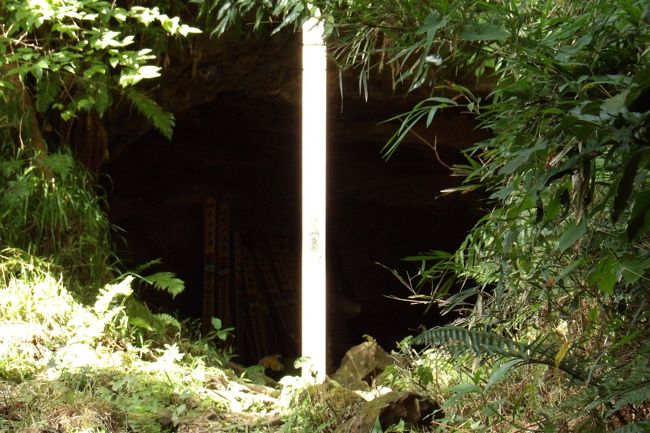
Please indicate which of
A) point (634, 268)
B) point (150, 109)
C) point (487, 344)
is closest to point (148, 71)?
point (150, 109)

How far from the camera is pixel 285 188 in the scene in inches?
359

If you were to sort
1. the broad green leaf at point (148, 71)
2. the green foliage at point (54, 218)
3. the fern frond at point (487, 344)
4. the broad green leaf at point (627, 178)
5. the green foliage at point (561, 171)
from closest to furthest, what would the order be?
the broad green leaf at point (627, 178)
the green foliage at point (561, 171)
the fern frond at point (487, 344)
the broad green leaf at point (148, 71)
the green foliage at point (54, 218)

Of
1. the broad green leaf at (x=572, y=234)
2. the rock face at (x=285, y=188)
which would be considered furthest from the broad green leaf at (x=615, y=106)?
the rock face at (x=285, y=188)

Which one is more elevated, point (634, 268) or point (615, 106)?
point (615, 106)

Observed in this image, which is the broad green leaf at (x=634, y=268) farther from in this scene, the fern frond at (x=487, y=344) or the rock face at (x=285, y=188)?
the rock face at (x=285, y=188)

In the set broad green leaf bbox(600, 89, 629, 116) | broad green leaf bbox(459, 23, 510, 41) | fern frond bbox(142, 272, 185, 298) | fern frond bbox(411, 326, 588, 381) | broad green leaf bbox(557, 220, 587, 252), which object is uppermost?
broad green leaf bbox(459, 23, 510, 41)

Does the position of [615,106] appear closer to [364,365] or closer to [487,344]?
[487,344]

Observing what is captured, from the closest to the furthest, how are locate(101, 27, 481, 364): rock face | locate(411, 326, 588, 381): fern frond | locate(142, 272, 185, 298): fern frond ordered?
locate(411, 326, 588, 381): fern frond, locate(142, 272, 185, 298): fern frond, locate(101, 27, 481, 364): rock face

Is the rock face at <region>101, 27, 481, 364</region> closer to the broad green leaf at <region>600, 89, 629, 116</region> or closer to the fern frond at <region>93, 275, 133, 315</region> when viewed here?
the fern frond at <region>93, 275, 133, 315</region>

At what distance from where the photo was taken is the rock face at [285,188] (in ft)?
23.2

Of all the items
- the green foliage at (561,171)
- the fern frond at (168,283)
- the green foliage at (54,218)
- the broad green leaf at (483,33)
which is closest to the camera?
the green foliage at (561,171)

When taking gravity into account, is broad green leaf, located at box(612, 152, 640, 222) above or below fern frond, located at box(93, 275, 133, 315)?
above

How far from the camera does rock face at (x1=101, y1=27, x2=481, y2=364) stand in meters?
7.07

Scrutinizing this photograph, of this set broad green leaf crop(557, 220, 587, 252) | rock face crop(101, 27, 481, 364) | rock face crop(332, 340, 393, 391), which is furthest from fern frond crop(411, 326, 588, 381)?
rock face crop(101, 27, 481, 364)
